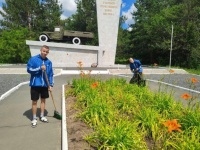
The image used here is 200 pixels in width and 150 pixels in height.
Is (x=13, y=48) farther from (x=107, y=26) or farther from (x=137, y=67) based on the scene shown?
(x=137, y=67)

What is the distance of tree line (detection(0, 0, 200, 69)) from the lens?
28.5 metres

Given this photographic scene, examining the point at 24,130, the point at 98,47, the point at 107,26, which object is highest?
the point at 107,26

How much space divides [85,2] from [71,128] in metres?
42.5

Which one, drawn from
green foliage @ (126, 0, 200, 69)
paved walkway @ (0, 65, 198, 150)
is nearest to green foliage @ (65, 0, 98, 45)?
green foliage @ (126, 0, 200, 69)

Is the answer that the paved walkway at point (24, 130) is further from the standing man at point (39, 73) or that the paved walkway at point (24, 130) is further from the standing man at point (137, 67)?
the standing man at point (137, 67)

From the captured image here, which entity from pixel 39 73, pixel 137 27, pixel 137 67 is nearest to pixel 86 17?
pixel 137 27

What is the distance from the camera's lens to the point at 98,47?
24.5 meters

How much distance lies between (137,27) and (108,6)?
14303mm

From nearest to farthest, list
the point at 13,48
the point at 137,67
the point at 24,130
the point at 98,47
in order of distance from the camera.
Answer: the point at 24,130, the point at 137,67, the point at 98,47, the point at 13,48

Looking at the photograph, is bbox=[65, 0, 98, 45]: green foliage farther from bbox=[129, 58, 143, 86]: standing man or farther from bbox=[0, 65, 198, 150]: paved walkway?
bbox=[0, 65, 198, 150]: paved walkway

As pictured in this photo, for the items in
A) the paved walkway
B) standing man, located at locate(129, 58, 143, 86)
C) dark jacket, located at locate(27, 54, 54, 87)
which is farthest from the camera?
standing man, located at locate(129, 58, 143, 86)

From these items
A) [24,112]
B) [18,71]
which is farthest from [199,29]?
[24,112]

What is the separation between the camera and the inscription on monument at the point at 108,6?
24.4m

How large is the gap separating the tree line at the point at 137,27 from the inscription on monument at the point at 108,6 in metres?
8.28
